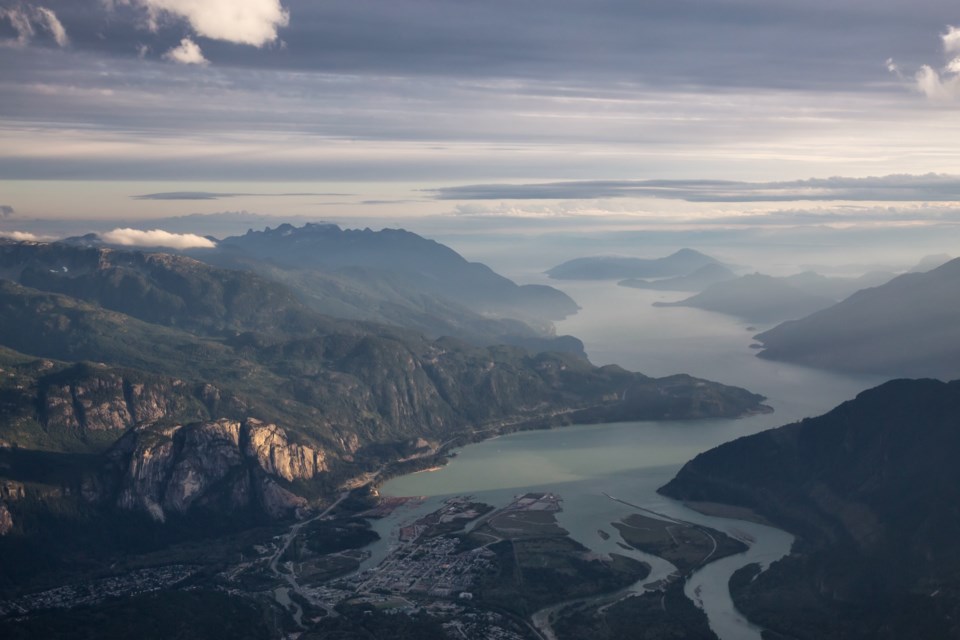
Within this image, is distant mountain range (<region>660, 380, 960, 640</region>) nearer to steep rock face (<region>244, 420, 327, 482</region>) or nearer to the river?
the river

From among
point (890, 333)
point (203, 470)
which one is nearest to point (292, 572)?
point (203, 470)

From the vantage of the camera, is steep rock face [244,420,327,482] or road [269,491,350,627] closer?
road [269,491,350,627]

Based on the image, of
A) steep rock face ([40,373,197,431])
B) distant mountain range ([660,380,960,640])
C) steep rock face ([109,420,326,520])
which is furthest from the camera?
steep rock face ([40,373,197,431])

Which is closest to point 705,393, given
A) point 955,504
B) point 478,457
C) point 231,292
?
point 478,457

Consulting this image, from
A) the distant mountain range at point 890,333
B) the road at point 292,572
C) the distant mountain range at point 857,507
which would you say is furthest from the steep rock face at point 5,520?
the distant mountain range at point 890,333

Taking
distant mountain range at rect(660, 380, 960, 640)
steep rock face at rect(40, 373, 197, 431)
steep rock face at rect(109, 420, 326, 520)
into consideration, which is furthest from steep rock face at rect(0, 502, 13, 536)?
distant mountain range at rect(660, 380, 960, 640)

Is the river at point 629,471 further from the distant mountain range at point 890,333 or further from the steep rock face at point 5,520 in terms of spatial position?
the steep rock face at point 5,520

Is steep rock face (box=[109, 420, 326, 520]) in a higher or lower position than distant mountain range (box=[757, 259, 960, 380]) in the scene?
lower
